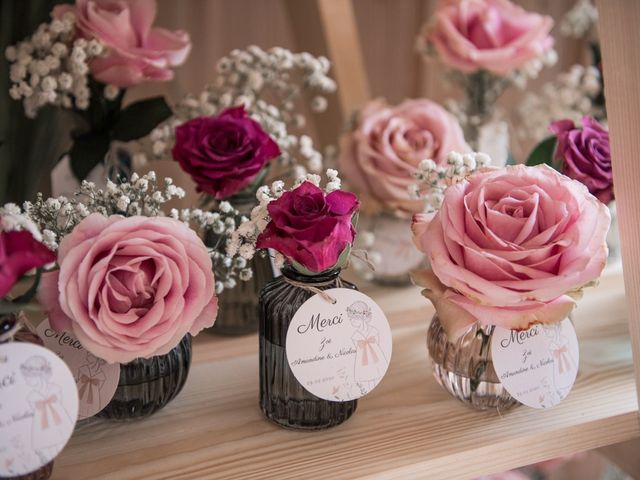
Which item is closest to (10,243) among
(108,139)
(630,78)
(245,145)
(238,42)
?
(245,145)

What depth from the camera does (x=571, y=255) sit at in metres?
0.56

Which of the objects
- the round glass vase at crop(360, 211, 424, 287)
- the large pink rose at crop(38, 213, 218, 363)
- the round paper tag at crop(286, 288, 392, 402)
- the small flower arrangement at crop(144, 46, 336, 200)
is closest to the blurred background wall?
the small flower arrangement at crop(144, 46, 336, 200)

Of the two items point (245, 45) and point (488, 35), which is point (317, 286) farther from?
point (245, 45)

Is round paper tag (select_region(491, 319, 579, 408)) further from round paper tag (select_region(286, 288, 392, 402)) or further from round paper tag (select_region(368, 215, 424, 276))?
round paper tag (select_region(368, 215, 424, 276))

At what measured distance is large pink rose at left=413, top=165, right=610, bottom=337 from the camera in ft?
1.82

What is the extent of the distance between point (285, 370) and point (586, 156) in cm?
38

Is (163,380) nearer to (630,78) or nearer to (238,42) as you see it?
(630,78)

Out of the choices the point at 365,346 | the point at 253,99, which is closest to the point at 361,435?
the point at 365,346

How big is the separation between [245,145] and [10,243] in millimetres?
295

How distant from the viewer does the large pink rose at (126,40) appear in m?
0.80

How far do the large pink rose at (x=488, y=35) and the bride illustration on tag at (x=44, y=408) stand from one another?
76 centimetres

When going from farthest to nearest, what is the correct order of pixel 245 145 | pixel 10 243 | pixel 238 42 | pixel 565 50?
1. pixel 565 50
2. pixel 238 42
3. pixel 245 145
4. pixel 10 243

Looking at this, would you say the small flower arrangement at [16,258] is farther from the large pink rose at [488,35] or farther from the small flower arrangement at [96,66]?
the large pink rose at [488,35]

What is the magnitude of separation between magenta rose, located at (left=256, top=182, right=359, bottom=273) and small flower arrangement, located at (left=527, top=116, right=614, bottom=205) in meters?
0.28
